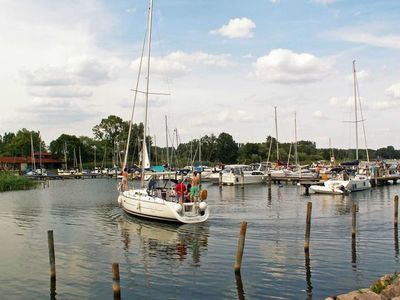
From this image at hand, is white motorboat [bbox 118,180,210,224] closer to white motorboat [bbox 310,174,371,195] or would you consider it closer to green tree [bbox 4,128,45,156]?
white motorboat [bbox 310,174,371,195]

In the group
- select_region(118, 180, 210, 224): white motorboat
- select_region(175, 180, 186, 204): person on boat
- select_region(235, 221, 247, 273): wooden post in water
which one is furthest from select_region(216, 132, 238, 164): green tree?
select_region(235, 221, 247, 273): wooden post in water

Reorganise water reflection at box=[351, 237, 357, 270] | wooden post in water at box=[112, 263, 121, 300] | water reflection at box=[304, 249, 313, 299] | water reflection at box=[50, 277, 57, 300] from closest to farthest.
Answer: wooden post in water at box=[112, 263, 121, 300] < water reflection at box=[304, 249, 313, 299] < water reflection at box=[50, 277, 57, 300] < water reflection at box=[351, 237, 357, 270]

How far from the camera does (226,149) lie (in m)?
173

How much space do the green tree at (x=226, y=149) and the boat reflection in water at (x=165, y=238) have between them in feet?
445

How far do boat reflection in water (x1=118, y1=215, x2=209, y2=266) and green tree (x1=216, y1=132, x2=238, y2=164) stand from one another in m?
136

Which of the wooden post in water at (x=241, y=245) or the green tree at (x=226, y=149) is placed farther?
the green tree at (x=226, y=149)

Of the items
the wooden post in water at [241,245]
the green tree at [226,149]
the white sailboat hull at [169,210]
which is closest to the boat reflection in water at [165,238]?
the white sailboat hull at [169,210]

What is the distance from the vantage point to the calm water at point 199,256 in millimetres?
18141

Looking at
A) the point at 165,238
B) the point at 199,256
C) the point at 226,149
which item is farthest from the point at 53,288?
the point at 226,149

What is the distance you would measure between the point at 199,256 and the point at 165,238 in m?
5.38

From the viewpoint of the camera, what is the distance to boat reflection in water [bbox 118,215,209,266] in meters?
24.3

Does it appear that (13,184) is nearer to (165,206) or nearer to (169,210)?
(165,206)

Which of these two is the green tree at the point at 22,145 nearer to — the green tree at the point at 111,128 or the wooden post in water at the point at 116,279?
the green tree at the point at 111,128

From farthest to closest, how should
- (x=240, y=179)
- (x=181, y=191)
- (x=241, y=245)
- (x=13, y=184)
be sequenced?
(x=240, y=179)
(x=13, y=184)
(x=181, y=191)
(x=241, y=245)
